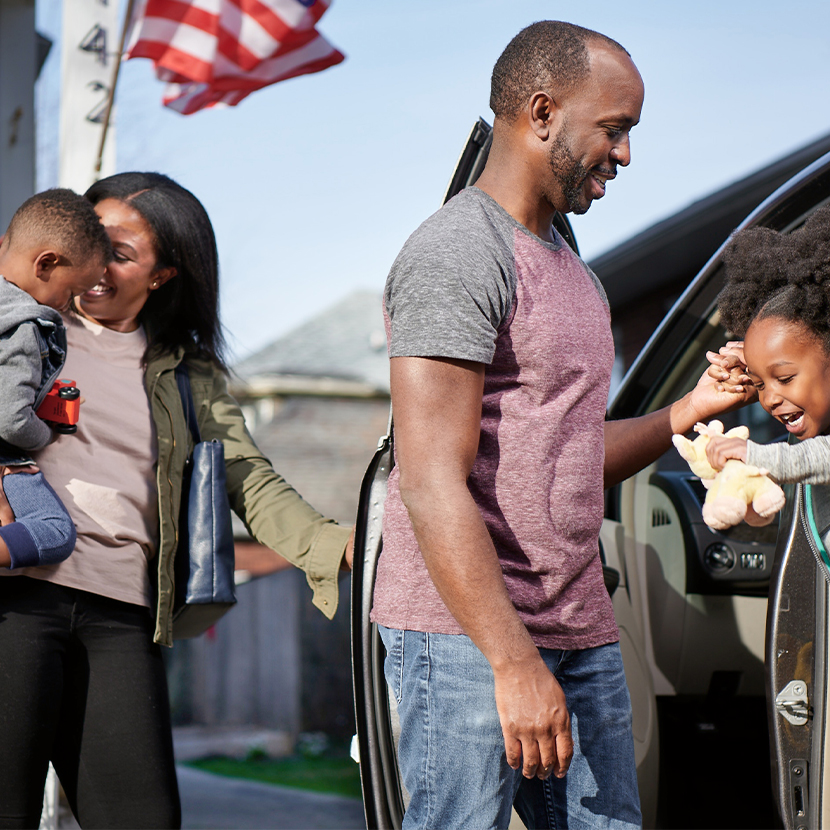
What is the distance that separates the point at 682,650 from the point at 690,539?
316mm

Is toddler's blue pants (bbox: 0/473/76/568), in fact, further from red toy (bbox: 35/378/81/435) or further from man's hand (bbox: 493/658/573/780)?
man's hand (bbox: 493/658/573/780)

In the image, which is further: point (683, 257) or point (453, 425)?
point (683, 257)

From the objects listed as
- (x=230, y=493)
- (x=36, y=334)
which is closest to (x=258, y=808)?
(x=230, y=493)

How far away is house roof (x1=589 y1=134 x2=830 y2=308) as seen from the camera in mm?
7512

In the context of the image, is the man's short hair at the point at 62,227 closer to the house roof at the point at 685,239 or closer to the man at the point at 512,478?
the man at the point at 512,478

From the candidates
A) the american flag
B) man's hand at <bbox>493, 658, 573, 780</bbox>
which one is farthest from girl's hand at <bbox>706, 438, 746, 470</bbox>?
the american flag

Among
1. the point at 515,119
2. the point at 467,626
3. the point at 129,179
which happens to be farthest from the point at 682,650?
the point at 129,179

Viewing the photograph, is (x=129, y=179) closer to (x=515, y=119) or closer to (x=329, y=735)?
(x=515, y=119)

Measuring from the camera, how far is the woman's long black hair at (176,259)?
2545 millimetres

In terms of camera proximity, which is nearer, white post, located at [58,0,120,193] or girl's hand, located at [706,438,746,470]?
girl's hand, located at [706,438,746,470]

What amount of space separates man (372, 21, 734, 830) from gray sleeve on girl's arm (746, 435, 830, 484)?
1.02ft

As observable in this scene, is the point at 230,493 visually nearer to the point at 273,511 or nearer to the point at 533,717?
the point at 273,511

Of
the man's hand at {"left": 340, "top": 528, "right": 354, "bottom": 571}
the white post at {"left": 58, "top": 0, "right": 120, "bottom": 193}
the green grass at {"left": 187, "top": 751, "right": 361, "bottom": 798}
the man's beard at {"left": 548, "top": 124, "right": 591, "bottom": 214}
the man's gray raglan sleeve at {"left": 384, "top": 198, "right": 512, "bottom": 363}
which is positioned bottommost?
the green grass at {"left": 187, "top": 751, "right": 361, "bottom": 798}

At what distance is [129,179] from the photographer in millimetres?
2586
